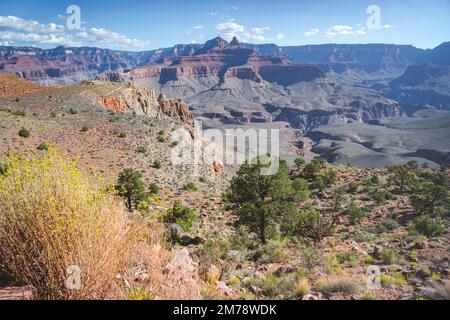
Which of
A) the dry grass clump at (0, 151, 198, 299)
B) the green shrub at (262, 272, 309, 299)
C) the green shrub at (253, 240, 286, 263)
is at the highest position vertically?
the dry grass clump at (0, 151, 198, 299)

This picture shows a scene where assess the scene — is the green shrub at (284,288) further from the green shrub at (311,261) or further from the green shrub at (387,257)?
the green shrub at (387,257)

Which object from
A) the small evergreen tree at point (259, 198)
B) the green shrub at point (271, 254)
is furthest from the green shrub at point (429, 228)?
the green shrub at point (271, 254)

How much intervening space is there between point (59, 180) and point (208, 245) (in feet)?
19.0

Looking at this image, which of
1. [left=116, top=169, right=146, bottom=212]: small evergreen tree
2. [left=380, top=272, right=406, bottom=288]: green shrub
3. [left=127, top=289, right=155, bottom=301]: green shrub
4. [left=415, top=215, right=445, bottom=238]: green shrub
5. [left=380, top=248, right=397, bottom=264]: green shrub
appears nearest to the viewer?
[left=127, top=289, right=155, bottom=301]: green shrub

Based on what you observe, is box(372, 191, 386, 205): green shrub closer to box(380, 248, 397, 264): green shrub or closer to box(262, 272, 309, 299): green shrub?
box(380, 248, 397, 264): green shrub

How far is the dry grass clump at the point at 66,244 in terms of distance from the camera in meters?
4.19

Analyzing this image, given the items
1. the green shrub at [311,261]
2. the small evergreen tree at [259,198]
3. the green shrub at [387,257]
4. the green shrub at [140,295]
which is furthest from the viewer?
the small evergreen tree at [259,198]

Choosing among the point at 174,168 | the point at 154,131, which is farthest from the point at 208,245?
the point at 154,131

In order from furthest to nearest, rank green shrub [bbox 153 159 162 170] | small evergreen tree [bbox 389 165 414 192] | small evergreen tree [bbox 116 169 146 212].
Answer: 1. small evergreen tree [bbox 389 165 414 192]
2. green shrub [bbox 153 159 162 170]
3. small evergreen tree [bbox 116 169 146 212]

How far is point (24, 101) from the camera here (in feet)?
112

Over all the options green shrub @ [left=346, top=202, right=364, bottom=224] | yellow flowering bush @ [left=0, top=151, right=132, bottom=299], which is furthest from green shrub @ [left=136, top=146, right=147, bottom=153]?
yellow flowering bush @ [left=0, top=151, right=132, bottom=299]

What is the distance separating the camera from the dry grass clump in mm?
4188

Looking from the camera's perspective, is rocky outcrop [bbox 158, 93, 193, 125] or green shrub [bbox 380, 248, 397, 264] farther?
rocky outcrop [bbox 158, 93, 193, 125]
